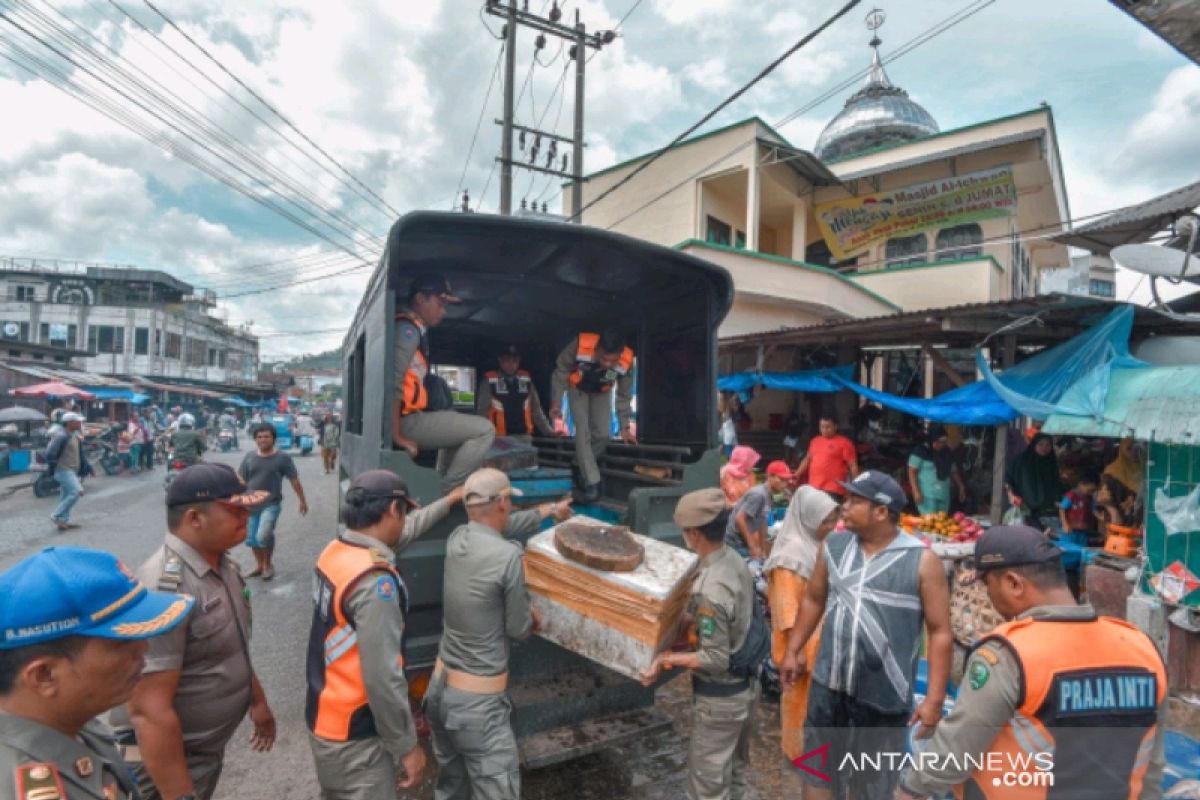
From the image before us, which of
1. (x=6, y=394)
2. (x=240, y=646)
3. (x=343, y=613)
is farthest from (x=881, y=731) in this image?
(x=6, y=394)

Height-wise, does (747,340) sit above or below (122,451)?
above

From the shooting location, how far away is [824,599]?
112 inches

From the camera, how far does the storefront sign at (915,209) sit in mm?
13539

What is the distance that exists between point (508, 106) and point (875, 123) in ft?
48.3

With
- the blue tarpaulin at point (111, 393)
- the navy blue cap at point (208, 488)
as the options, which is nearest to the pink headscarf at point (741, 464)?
the navy blue cap at point (208, 488)

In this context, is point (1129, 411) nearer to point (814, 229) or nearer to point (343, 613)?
point (343, 613)

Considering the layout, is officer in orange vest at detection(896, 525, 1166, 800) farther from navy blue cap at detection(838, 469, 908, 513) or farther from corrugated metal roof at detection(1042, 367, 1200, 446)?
corrugated metal roof at detection(1042, 367, 1200, 446)

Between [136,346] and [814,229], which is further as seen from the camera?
[136,346]

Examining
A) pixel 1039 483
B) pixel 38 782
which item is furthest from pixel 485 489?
pixel 1039 483

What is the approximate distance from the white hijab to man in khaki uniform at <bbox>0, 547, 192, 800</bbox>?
293 cm

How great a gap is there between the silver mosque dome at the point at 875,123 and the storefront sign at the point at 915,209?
22.1 feet

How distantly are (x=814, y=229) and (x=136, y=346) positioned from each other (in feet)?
143

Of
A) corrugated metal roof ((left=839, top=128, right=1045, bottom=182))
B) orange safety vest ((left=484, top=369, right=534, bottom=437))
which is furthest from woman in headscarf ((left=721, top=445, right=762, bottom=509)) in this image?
corrugated metal roof ((left=839, top=128, right=1045, bottom=182))

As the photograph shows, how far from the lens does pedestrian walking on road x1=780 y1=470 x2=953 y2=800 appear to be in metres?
2.52
